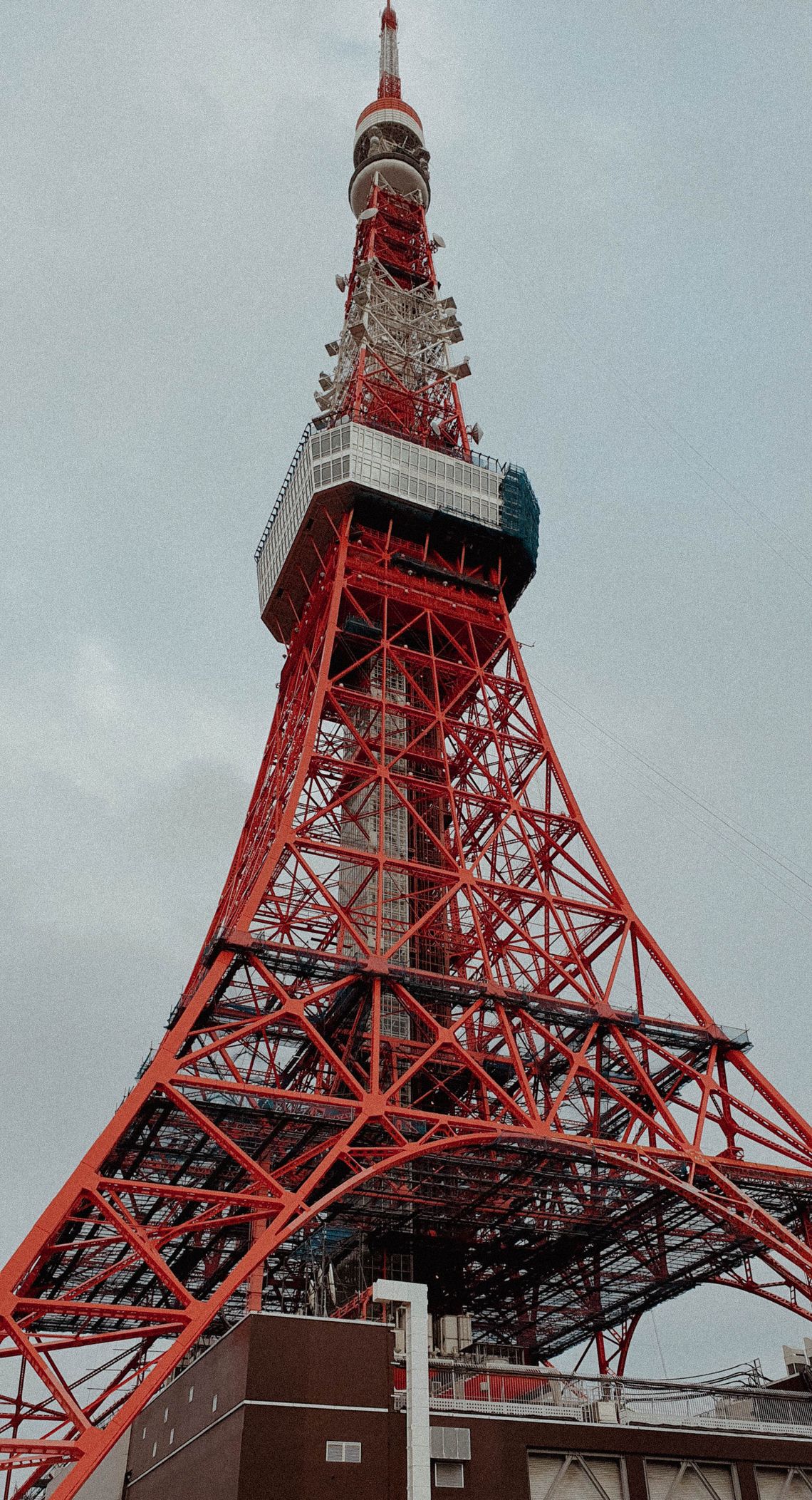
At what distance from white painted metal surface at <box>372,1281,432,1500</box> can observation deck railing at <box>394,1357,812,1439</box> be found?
0.79 meters

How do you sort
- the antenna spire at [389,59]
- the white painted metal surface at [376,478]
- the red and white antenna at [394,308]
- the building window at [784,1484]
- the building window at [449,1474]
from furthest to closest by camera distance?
the antenna spire at [389,59], the red and white antenna at [394,308], the white painted metal surface at [376,478], the building window at [784,1484], the building window at [449,1474]

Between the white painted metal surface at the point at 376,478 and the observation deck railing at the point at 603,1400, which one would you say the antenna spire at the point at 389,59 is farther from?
the observation deck railing at the point at 603,1400

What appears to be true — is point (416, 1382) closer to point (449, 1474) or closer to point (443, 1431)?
point (443, 1431)

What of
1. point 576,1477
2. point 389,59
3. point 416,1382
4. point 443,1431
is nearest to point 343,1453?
point 416,1382

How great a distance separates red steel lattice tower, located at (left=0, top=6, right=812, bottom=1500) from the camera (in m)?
25.7

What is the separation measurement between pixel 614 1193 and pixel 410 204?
4350cm

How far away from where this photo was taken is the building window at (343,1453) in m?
21.5

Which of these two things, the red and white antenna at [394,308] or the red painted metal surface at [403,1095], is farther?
the red and white antenna at [394,308]

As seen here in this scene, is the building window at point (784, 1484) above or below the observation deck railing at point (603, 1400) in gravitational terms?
below

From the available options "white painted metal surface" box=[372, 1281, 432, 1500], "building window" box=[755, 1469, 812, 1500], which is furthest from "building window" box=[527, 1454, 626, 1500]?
"building window" box=[755, 1469, 812, 1500]

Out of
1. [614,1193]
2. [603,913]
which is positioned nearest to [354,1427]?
[614,1193]

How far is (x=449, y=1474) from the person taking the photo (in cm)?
2272

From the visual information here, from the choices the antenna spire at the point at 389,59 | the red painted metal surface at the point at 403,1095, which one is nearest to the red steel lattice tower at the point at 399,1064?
the red painted metal surface at the point at 403,1095

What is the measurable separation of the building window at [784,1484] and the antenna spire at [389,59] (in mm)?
54878
